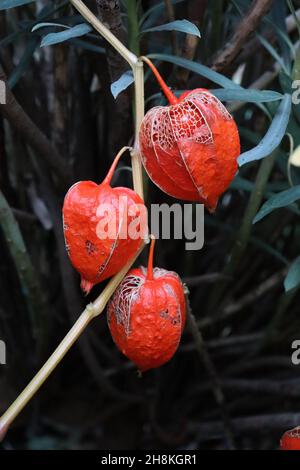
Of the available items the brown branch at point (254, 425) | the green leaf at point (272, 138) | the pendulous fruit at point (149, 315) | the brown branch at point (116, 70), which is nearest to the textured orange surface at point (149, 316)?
the pendulous fruit at point (149, 315)

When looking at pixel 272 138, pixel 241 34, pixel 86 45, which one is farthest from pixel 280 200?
pixel 86 45

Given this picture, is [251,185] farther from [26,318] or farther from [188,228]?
[26,318]

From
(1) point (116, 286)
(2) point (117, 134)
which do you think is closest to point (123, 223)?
(1) point (116, 286)

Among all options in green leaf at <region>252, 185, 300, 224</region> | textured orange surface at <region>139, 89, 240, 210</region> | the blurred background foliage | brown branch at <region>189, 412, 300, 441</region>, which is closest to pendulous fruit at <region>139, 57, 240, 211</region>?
textured orange surface at <region>139, 89, 240, 210</region>

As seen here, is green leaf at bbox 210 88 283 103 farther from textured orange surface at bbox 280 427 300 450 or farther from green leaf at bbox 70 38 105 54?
textured orange surface at bbox 280 427 300 450

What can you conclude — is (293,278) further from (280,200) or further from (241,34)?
(241,34)

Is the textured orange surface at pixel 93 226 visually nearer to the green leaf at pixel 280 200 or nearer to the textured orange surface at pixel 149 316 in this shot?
the textured orange surface at pixel 149 316

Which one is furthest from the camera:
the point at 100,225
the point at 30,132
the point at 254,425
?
the point at 254,425
